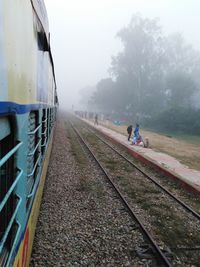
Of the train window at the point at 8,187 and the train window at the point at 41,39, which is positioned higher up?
the train window at the point at 41,39

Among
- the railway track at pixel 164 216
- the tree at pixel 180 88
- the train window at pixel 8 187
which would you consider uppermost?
the tree at pixel 180 88

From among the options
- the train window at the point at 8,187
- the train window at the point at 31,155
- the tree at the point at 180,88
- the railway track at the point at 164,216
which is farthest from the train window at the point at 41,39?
the tree at the point at 180,88

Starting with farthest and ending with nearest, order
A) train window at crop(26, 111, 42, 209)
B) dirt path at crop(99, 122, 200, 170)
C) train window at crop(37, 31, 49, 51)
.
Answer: dirt path at crop(99, 122, 200, 170)
train window at crop(37, 31, 49, 51)
train window at crop(26, 111, 42, 209)

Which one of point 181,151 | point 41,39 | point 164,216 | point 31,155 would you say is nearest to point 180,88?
point 181,151

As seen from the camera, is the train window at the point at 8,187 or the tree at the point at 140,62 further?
the tree at the point at 140,62

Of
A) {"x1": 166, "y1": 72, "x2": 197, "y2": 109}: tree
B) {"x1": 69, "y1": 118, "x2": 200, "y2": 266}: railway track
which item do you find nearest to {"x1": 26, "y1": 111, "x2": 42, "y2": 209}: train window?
{"x1": 69, "y1": 118, "x2": 200, "y2": 266}: railway track

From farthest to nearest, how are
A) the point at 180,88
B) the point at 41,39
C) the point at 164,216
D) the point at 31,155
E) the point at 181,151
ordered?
the point at 180,88 → the point at 181,151 → the point at 164,216 → the point at 41,39 → the point at 31,155

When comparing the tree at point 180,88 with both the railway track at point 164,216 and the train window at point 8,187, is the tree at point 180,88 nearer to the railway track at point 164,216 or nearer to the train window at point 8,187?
the railway track at point 164,216

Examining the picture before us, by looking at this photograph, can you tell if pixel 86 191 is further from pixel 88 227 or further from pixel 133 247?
pixel 133 247

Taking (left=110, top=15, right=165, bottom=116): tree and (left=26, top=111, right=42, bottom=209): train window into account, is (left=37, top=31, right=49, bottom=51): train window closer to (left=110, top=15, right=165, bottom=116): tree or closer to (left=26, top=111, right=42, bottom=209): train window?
(left=26, top=111, right=42, bottom=209): train window

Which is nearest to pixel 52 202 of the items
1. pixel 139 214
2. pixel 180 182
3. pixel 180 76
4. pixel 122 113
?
pixel 139 214

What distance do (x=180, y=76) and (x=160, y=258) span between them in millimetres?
51995

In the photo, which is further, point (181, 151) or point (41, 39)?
point (181, 151)

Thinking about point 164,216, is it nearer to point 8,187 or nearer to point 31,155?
point 31,155
